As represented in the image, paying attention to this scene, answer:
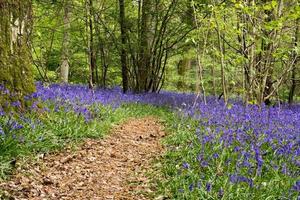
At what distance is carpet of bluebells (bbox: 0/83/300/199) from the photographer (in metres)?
4.15

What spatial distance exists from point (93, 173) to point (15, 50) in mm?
2689

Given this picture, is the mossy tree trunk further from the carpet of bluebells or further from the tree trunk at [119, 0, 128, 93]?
the tree trunk at [119, 0, 128, 93]

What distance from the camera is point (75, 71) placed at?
20.9 metres

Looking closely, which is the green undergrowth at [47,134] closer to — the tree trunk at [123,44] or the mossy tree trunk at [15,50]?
the mossy tree trunk at [15,50]

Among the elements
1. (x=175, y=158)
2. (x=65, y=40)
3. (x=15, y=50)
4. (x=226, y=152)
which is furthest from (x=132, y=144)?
(x=65, y=40)

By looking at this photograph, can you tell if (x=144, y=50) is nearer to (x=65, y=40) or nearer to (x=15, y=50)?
(x=65, y=40)

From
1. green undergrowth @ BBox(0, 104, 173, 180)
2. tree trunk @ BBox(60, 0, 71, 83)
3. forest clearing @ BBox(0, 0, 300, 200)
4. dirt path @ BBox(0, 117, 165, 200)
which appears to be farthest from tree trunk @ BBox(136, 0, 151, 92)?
dirt path @ BBox(0, 117, 165, 200)

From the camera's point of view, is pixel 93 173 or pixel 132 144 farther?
pixel 132 144

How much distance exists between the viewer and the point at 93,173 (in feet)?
17.3

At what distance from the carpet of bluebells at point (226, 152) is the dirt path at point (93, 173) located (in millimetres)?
481

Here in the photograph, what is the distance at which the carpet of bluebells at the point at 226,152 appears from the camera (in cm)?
415

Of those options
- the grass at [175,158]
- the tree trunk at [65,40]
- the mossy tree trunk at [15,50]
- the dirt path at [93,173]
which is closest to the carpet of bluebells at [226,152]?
the grass at [175,158]

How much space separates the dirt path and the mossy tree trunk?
1.47m

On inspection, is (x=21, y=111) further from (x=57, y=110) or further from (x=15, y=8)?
(x=15, y=8)
